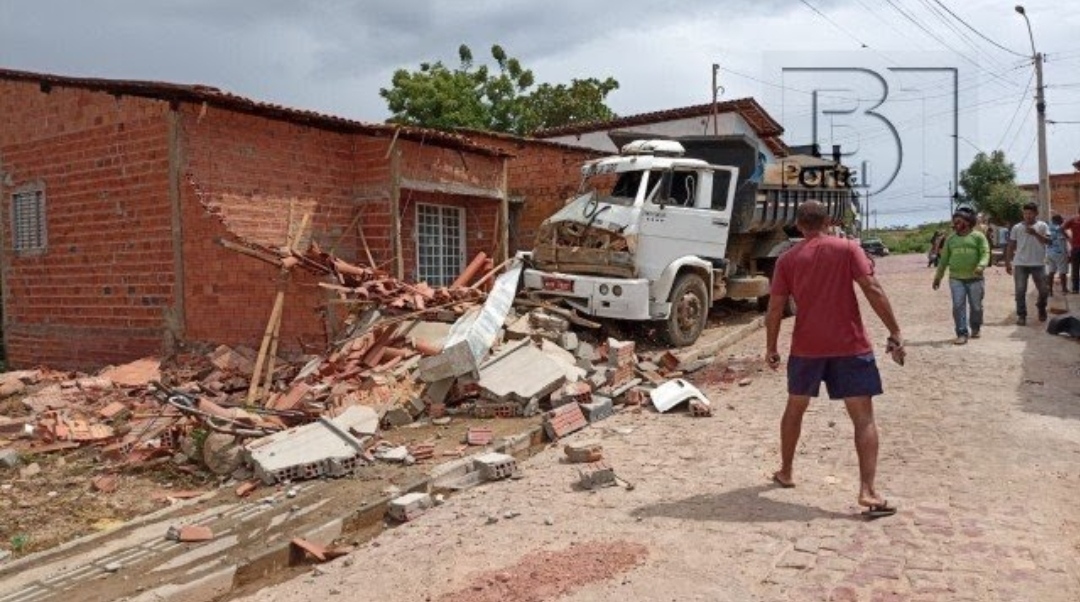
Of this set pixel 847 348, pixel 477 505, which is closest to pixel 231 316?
pixel 477 505

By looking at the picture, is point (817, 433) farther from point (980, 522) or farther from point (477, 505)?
point (477, 505)

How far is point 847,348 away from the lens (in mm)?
4379

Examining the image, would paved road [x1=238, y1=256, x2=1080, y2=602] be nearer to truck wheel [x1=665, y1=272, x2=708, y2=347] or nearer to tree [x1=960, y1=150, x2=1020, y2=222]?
truck wheel [x1=665, y1=272, x2=708, y2=347]

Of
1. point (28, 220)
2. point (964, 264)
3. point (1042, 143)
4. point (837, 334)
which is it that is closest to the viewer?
point (837, 334)

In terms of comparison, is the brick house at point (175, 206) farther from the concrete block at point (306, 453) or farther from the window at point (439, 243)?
the concrete block at point (306, 453)

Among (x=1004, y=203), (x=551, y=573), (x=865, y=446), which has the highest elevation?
(x=1004, y=203)

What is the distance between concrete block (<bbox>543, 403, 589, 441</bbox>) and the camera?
22.6 ft

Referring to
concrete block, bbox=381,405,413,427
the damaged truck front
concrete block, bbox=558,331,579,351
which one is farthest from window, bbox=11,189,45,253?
concrete block, bbox=558,331,579,351

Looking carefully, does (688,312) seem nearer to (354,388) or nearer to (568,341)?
(568,341)

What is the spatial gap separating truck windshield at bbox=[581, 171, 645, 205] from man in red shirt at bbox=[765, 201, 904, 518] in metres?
5.90

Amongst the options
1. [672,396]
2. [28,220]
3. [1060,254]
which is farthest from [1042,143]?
[28,220]

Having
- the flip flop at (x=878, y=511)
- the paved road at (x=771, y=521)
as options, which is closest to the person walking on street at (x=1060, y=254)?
the paved road at (x=771, y=521)

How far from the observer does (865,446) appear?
4.30 metres

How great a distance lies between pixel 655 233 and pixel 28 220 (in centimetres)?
888
